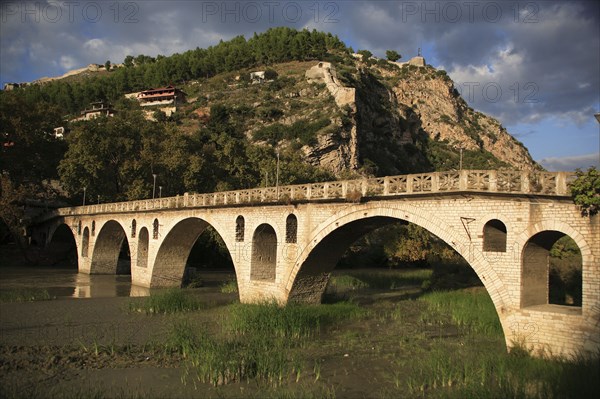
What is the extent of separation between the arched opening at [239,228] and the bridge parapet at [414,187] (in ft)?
3.53

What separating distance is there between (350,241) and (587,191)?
1239cm

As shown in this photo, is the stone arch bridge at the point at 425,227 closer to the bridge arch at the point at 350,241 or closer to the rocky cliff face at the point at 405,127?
the bridge arch at the point at 350,241

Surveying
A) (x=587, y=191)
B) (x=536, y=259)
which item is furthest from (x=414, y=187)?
(x=587, y=191)

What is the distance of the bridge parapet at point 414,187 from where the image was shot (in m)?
14.7

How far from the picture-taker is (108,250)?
151ft

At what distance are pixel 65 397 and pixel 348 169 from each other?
226 ft

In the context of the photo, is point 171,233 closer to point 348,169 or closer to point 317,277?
point 317,277

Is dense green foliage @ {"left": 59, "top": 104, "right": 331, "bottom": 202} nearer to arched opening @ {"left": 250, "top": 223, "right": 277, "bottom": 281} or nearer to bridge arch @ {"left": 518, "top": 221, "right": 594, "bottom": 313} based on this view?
arched opening @ {"left": 250, "top": 223, "right": 277, "bottom": 281}

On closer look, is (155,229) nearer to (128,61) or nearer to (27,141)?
(27,141)

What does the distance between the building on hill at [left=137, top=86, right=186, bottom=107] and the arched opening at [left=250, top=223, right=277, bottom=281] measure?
265ft

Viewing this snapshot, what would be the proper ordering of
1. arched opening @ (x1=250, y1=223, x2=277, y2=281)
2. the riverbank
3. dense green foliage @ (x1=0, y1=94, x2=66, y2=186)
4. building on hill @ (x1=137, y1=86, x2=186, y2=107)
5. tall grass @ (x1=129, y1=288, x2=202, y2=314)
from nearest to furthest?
the riverbank → tall grass @ (x1=129, y1=288, x2=202, y2=314) → arched opening @ (x1=250, y1=223, x2=277, y2=281) → dense green foliage @ (x1=0, y1=94, x2=66, y2=186) → building on hill @ (x1=137, y1=86, x2=186, y2=107)

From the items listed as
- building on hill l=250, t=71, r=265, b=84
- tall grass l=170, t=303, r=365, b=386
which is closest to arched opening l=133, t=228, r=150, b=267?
tall grass l=170, t=303, r=365, b=386

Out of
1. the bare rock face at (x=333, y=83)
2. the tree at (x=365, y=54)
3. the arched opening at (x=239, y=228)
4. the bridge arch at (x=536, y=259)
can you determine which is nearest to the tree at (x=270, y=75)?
the bare rock face at (x=333, y=83)

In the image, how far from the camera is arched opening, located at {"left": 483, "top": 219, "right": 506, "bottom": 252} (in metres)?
16.4
